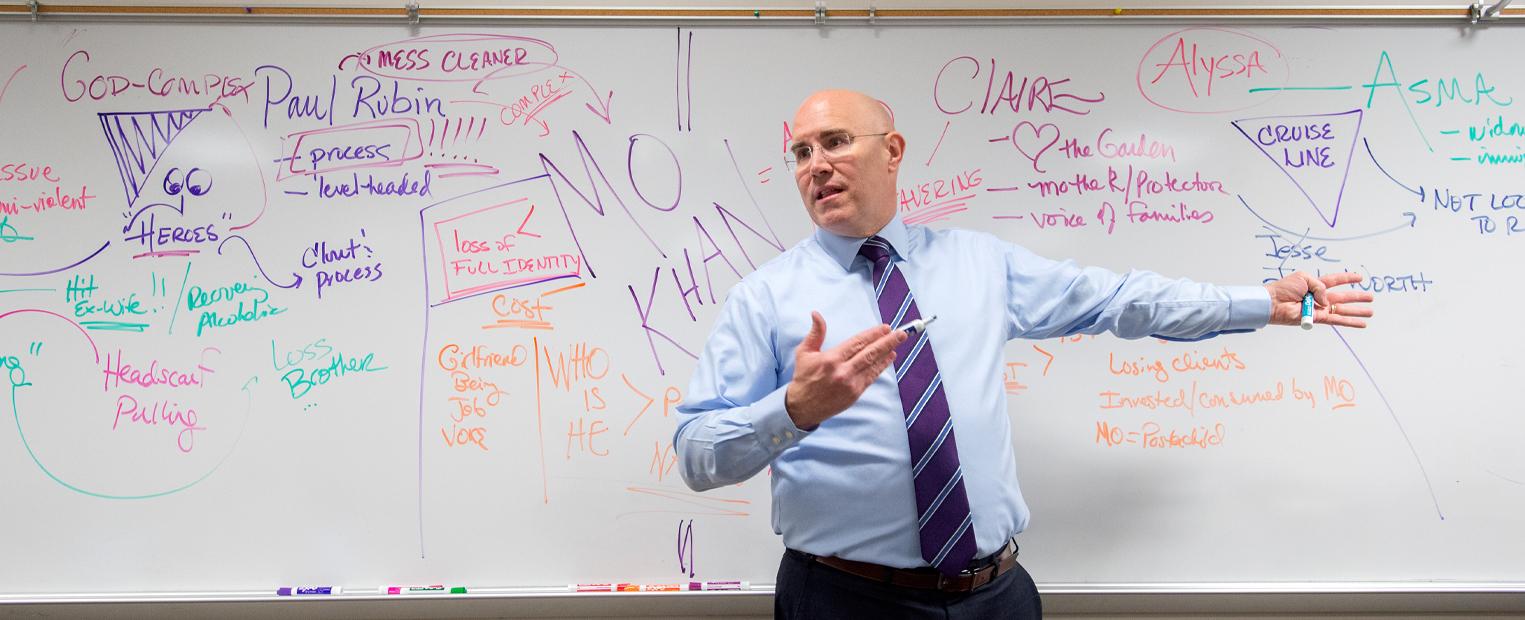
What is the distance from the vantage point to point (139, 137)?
201 cm

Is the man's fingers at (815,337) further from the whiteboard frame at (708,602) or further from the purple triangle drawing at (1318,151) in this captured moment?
the purple triangle drawing at (1318,151)

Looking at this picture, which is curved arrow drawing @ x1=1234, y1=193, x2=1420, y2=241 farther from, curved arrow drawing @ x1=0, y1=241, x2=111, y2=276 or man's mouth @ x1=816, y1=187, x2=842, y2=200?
curved arrow drawing @ x1=0, y1=241, x2=111, y2=276

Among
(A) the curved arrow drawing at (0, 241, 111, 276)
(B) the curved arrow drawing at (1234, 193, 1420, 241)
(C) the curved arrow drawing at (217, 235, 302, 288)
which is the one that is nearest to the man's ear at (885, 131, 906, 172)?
(B) the curved arrow drawing at (1234, 193, 1420, 241)

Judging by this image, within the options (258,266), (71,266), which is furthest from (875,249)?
(71,266)

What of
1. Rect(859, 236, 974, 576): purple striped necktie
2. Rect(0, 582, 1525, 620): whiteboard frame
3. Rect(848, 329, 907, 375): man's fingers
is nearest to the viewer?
Rect(848, 329, 907, 375): man's fingers

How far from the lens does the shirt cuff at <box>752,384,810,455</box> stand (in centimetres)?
126

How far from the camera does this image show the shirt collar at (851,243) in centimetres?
158

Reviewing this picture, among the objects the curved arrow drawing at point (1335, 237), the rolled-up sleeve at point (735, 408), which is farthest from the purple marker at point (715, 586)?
the curved arrow drawing at point (1335, 237)

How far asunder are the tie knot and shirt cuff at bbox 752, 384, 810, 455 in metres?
0.40

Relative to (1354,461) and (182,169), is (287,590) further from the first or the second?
(1354,461)

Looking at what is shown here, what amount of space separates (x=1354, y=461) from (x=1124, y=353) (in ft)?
1.88

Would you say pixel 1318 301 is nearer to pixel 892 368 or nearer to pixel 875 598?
pixel 892 368

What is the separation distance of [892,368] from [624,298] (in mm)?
753

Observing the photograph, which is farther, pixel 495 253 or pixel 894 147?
pixel 495 253
